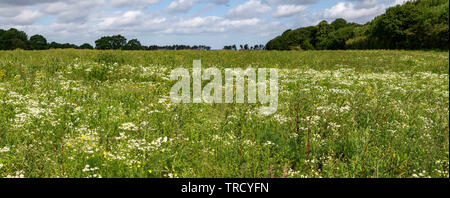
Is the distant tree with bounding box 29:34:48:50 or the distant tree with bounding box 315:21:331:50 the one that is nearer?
the distant tree with bounding box 315:21:331:50

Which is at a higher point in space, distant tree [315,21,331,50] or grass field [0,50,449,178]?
distant tree [315,21,331,50]

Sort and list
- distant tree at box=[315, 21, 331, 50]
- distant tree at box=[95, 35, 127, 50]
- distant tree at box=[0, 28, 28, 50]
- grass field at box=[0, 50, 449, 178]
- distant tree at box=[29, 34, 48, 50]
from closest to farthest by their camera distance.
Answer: grass field at box=[0, 50, 449, 178] → distant tree at box=[315, 21, 331, 50] → distant tree at box=[95, 35, 127, 50] → distant tree at box=[0, 28, 28, 50] → distant tree at box=[29, 34, 48, 50]

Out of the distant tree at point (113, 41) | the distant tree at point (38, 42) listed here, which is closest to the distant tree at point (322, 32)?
the distant tree at point (113, 41)

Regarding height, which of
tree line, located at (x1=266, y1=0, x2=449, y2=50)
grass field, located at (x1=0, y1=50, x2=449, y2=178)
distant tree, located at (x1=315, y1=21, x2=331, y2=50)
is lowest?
grass field, located at (x1=0, y1=50, x2=449, y2=178)

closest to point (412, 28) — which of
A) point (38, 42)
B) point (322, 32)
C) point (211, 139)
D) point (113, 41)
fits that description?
point (211, 139)

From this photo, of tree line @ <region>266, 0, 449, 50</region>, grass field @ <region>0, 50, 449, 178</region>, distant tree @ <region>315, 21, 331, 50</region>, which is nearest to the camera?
grass field @ <region>0, 50, 449, 178</region>

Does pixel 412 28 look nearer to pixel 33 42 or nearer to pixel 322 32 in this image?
pixel 322 32

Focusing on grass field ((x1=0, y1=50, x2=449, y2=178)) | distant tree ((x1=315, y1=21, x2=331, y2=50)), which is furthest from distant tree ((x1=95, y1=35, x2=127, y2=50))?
grass field ((x1=0, y1=50, x2=449, y2=178))

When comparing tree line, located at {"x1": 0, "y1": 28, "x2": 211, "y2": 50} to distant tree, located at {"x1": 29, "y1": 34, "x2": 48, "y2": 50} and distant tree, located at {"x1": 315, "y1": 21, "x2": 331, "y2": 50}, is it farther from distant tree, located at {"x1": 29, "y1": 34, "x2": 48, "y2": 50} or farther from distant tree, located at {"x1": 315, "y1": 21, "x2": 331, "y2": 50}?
distant tree, located at {"x1": 315, "y1": 21, "x2": 331, "y2": 50}

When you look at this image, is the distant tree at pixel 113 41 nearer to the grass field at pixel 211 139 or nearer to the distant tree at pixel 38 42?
the distant tree at pixel 38 42

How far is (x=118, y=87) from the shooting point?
9.02 metres
